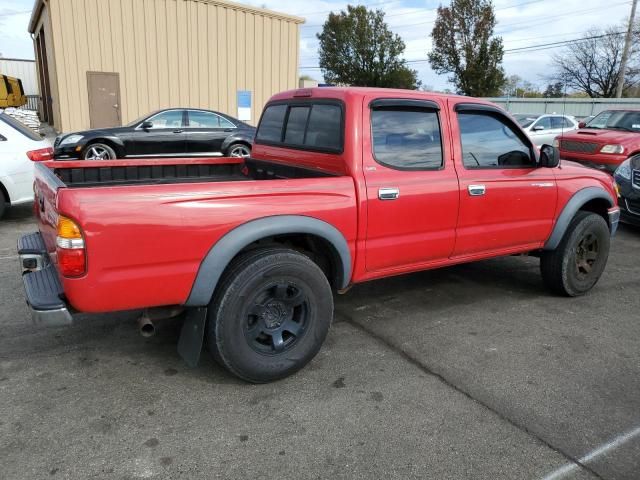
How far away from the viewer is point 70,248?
101 inches

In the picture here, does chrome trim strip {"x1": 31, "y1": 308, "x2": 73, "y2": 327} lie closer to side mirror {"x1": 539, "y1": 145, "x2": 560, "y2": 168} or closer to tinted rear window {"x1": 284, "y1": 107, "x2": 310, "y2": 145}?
tinted rear window {"x1": 284, "y1": 107, "x2": 310, "y2": 145}

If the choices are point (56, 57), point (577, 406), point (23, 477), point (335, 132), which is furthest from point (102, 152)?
point (577, 406)

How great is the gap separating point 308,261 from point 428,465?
131 centimetres

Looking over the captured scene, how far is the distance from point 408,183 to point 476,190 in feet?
2.19

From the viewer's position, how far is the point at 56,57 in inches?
599

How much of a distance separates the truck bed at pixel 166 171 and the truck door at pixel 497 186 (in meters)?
1.20

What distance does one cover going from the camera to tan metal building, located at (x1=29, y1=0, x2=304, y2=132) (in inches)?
610

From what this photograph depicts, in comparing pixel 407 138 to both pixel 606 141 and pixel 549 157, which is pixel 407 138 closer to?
pixel 549 157

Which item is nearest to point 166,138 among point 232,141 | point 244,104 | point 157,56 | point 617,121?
point 232,141

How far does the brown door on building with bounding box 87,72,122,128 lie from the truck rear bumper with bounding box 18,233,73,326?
1407cm

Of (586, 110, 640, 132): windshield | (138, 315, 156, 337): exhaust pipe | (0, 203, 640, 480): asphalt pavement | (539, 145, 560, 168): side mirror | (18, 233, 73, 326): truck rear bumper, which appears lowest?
(0, 203, 640, 480): asphalt pavement

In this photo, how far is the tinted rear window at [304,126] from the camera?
3652 mm

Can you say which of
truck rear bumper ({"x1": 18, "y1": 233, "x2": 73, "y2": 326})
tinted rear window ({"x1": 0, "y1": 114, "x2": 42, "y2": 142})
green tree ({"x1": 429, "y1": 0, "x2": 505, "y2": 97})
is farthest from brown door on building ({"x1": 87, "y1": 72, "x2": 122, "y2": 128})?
green tree ({"x1": 429, "y1": 0, "x2": 505, "y2": 97})

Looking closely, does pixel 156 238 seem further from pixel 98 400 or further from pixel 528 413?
pixel 528 413
